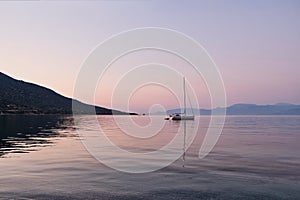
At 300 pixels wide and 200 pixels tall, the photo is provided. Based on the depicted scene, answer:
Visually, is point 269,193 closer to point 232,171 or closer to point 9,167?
point 232,171

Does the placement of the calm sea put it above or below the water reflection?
below

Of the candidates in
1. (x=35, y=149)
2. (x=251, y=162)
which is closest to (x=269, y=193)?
(x=251, y=162)

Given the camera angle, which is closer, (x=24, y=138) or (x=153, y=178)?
(x=153, y=178)

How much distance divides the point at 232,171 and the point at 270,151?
19270mm

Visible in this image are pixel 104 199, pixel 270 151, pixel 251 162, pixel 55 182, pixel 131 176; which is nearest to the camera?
pixel 104 199

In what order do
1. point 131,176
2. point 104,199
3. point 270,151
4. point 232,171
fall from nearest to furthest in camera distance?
point 104,199 → point 131,176 → point 232,171 → point 270,151

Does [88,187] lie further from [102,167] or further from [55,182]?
[102,167]

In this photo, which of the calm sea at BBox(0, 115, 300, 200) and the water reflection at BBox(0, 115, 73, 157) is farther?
the water reflection at BBox(0, 115, 73, 157)

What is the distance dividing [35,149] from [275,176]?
110ft

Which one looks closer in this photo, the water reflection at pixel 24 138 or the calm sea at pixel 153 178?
the calm sea at pixel 153 178

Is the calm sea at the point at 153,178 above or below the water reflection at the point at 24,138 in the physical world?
below

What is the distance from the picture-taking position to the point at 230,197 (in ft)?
74.6

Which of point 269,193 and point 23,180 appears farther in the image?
point 23,180

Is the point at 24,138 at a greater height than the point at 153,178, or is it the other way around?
the point at 24,138
